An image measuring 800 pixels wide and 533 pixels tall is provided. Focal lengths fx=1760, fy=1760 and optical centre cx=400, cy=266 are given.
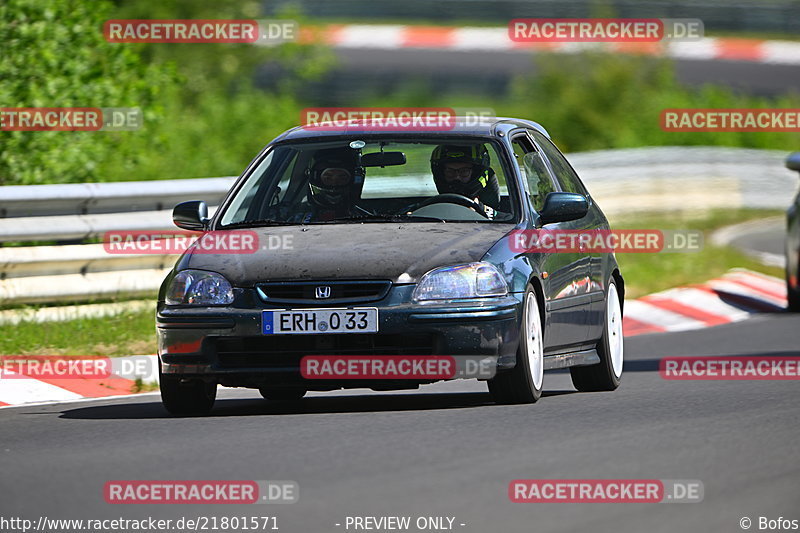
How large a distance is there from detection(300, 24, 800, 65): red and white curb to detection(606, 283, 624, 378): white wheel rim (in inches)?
1205

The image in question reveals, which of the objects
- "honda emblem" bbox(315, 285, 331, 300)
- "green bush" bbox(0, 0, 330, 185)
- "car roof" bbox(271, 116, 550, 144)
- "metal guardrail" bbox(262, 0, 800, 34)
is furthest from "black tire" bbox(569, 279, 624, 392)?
"metal guardrail" bbox(262, 0, 800, 34)

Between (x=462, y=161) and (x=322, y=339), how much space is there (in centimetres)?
166

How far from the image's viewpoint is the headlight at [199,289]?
8711 mm

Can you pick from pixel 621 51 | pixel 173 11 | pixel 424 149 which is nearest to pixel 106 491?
pixel 424 149

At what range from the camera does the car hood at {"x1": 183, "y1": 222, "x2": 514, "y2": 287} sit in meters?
8.57

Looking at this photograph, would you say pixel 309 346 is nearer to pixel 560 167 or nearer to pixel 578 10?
pixel 560 167

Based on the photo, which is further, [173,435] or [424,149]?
[424,149]

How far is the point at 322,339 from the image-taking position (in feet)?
28.0

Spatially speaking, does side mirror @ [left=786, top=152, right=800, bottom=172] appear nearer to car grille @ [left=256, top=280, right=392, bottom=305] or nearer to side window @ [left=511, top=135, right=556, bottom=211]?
side window @ [left=511, top=135, right=556, bottom=211]

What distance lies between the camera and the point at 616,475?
21.7 ft

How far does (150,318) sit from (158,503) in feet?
22.1

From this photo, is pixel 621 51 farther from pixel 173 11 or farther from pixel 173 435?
pixel 173 435

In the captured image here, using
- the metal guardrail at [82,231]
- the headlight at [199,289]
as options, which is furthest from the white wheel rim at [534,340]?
the metal guardrail at [82,231]

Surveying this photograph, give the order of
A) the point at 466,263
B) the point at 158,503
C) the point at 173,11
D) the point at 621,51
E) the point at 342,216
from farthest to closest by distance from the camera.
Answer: the point at 621,51, the point at 173,11, the point at 342,216, the point at 466,263, the point at 158,503
